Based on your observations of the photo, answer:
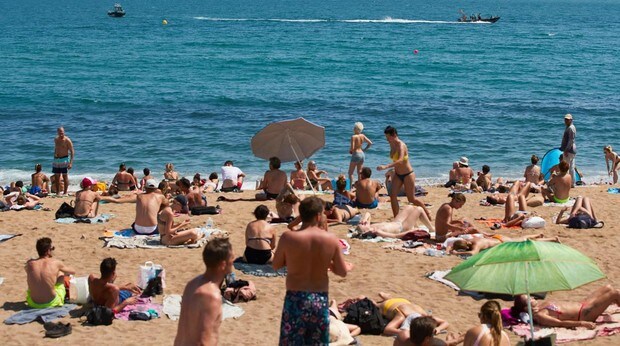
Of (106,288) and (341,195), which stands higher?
(341,195)

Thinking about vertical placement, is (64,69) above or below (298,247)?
above

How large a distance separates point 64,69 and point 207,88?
38.1 feet

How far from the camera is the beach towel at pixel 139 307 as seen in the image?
931 cm

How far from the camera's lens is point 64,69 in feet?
161

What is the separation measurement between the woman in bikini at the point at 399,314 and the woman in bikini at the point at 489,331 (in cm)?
149

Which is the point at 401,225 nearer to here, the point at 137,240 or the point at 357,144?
the point at 137,240

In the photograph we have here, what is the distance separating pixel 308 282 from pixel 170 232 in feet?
20.3

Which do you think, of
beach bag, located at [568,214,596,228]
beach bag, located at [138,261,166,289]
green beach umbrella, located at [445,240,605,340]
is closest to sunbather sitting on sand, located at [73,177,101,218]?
beach bag, located at [138,261,166,289]

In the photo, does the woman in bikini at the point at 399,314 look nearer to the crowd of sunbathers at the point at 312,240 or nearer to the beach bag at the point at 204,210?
the crowd of sunbathers at the point at 312,240

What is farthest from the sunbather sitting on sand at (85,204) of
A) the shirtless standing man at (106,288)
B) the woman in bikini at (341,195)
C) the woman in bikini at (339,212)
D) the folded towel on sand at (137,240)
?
the shirtless standing man at (106,288)

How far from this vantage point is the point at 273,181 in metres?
15.4

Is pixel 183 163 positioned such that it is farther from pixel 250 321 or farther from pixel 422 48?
pixel 422 48

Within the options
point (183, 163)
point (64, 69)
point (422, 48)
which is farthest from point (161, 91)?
point (422, 48)

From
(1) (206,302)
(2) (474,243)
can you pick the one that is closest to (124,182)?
(2) (474,243)
